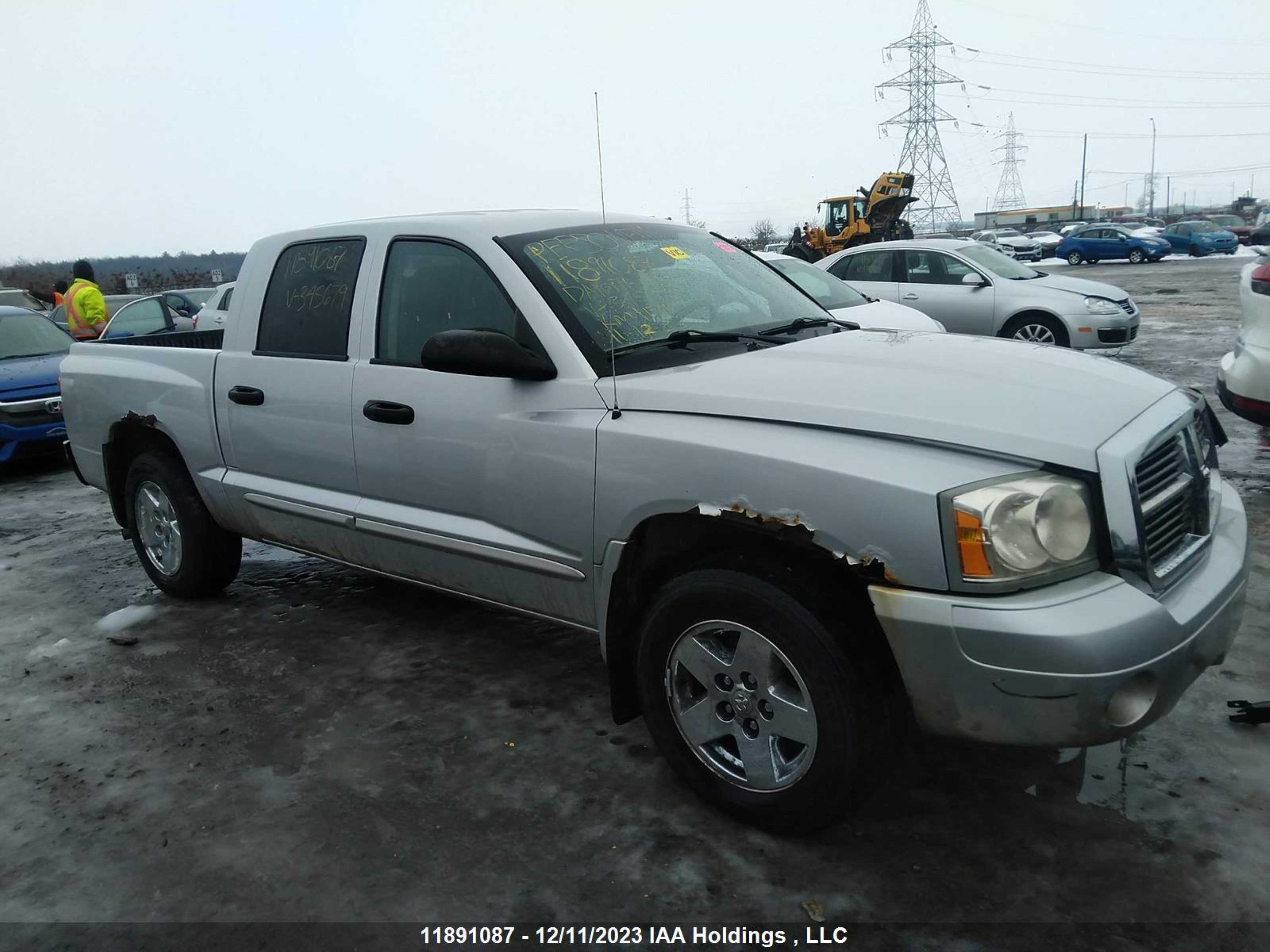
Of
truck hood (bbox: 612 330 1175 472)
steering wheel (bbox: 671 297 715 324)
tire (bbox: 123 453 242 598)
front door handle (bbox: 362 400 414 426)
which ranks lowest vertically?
tire (bbox: 123 453 242 598)

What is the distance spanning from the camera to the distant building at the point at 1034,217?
81.7m

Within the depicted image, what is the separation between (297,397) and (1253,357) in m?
4.93

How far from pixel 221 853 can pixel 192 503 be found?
237 cm

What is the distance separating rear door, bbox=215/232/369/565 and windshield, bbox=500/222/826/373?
0.92 m

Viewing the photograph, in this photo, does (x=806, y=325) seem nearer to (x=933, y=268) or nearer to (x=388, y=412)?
(x=388, y=412)

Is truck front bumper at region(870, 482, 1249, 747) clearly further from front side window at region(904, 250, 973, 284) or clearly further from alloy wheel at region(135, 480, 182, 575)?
front side window at region(904, 250, 973, 284)

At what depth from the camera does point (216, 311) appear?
39.8ft

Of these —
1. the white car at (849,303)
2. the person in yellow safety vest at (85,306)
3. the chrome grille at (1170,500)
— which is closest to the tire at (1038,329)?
the white car at (849,303)

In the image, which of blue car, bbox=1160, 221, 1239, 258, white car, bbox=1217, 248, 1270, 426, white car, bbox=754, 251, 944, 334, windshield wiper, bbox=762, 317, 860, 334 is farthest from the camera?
blue car, bbox=1160, 221, 1239, 258

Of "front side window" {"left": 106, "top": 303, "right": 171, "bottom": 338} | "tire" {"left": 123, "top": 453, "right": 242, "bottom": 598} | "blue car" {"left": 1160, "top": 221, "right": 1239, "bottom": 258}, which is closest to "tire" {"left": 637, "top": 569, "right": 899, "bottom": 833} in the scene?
"tire" {"left": 123, "top": 453, "right": 242, "bottom": 598}

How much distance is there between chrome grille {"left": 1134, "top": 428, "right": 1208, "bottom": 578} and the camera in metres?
2.49

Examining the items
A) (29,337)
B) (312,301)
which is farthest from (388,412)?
(29,337)

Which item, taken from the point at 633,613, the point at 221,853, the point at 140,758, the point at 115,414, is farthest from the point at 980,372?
the point at 115,414

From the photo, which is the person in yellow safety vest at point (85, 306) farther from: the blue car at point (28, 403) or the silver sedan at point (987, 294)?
the silver sedan at point (987, 294)
